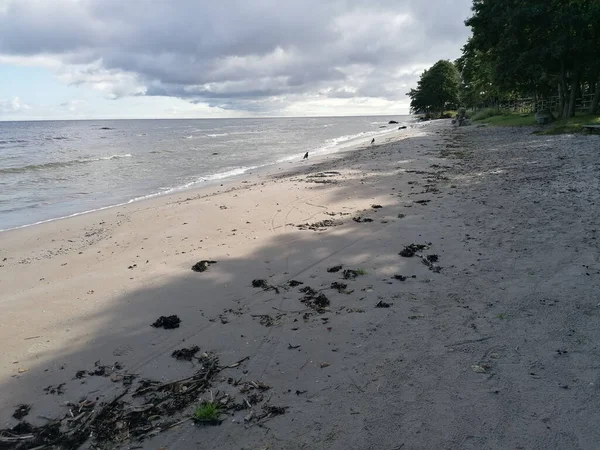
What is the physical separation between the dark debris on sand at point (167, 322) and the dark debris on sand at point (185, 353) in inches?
22.1

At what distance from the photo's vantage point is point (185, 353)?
4184 mm

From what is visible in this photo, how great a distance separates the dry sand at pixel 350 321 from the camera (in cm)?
309

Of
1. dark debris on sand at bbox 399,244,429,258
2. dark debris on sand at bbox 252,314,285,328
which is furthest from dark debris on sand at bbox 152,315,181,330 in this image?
dark debris on sand at bbox 399,244,429,258

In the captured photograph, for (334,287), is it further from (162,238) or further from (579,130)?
(579,130)

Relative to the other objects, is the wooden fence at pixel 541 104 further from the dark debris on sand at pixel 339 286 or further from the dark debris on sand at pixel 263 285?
the dark debris on sand at pixel 263 285

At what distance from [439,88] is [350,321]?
10573cm

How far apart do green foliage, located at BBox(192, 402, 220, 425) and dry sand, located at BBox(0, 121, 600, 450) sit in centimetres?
7

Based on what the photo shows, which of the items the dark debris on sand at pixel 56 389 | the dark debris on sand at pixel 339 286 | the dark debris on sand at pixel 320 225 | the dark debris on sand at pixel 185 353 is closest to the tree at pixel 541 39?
the dark debris on sand at pixel 320 225

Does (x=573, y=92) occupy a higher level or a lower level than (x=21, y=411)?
higher

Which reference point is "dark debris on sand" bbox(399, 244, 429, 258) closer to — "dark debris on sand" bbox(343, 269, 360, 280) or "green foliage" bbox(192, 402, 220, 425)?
"dark debris on sand" bbox(343, 269, 360, 280)

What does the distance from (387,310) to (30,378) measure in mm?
3529

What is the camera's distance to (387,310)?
4707 millimetres

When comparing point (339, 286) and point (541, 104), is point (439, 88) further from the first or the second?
point (339, 286)

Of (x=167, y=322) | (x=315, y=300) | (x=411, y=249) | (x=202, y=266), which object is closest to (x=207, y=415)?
(x=167, y=322)
